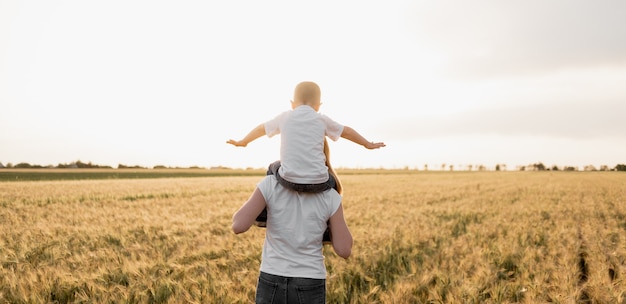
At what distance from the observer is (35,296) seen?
435 cm

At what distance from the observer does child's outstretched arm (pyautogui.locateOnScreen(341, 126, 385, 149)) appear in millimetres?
2777

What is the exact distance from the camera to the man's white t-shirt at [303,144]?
2.58m

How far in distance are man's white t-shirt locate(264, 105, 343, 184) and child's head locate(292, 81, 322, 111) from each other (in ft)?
0.19

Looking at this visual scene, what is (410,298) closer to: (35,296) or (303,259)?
(303,259)

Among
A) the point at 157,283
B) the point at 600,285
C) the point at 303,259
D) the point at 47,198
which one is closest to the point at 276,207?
the point at 303,259

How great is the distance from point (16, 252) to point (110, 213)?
17.3ft

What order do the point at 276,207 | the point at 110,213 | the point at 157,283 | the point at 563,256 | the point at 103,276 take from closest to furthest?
the point at 276,207 → the point at 157,283 → the point at 103,276 → the point at 563,256 → the point at 110,213

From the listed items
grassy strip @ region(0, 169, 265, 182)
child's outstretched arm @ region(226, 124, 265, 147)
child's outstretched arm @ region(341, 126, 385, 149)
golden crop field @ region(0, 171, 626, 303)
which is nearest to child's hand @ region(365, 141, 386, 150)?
child's outstretched arm @ region(341, 126, 385, 149)

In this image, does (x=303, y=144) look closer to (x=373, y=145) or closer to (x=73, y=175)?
(x=373, y=145)

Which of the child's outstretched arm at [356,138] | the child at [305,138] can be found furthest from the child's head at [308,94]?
the child's outstretched arm at [356,138]

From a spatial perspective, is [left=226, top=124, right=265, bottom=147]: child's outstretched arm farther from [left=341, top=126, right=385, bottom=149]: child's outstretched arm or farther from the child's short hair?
[left=341, top=126, right=385, bottom=149]: child's outstretched arm

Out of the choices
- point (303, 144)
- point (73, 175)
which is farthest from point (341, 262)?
point (73, 175)

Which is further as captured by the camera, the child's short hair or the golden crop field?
the golden crop field

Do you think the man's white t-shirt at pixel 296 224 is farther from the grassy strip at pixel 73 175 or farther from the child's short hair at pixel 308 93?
the grassy strip at pixel 73 175
